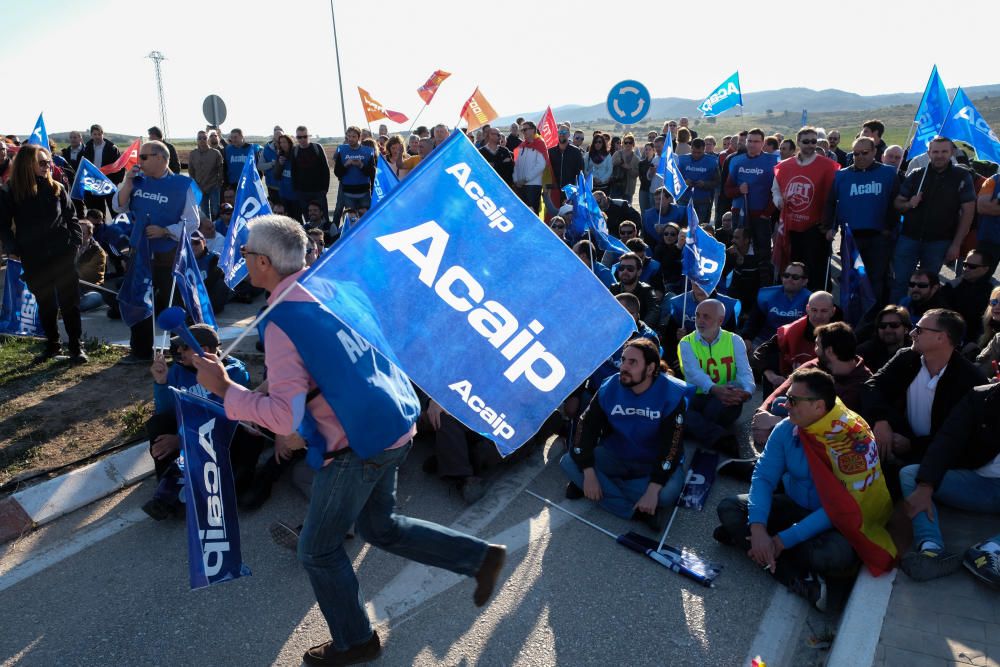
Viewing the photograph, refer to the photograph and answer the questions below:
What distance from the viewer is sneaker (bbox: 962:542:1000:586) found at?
3836 mm

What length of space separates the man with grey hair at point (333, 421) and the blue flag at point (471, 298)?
225mm

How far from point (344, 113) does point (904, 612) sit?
2450 cm

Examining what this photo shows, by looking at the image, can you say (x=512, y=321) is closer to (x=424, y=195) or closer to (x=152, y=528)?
(x=424, y=195)

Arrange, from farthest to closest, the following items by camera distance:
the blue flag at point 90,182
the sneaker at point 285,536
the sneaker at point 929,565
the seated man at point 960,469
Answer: the blue flag at point 90,182 → the sneaker at point 285,536 → the seated man at point 960,469 → the sneaker at point 929,565

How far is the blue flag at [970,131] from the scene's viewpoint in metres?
8.24

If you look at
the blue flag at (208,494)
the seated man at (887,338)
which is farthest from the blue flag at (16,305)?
the seated man at (887,338)

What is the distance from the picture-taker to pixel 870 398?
520 centimetres

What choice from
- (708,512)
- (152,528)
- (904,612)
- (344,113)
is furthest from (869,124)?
(344,113)

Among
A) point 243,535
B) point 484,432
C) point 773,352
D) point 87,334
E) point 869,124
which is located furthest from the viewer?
point 869,124

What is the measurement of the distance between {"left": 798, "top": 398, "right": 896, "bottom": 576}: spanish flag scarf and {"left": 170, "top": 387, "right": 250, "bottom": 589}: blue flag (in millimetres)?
3134

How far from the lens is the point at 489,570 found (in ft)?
12.1

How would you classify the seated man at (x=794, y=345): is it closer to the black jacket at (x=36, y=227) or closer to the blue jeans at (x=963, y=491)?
the blue jeans at (x=963, y=491)

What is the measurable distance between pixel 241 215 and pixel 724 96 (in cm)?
978

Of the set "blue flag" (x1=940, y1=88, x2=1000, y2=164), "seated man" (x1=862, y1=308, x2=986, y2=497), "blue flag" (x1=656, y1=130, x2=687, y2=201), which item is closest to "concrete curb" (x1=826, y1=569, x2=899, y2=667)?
"seated man" (x1=862, y1=308, x2=986, y2=497)
